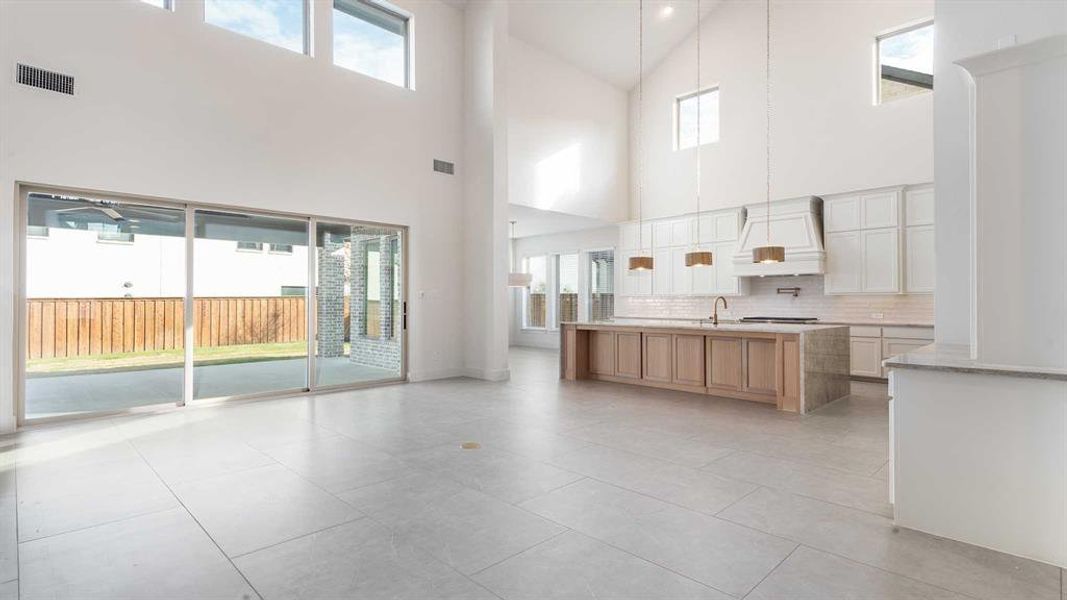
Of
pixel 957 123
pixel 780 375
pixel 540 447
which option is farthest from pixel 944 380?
pixel 780 375

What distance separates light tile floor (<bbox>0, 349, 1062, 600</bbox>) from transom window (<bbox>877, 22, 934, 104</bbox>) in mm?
5785

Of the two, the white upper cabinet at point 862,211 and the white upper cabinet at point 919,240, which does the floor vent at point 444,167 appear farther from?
the white upper cabinet at point 919,240

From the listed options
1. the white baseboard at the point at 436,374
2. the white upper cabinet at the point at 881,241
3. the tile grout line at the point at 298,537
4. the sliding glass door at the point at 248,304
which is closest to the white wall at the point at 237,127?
the white baseboard at the point at 436,374

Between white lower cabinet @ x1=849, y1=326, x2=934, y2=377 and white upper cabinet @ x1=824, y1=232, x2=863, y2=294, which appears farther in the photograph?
white upper cabinet @ x1=824, y1=232, x2=863, y2=294

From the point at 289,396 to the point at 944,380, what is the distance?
21.0 ft

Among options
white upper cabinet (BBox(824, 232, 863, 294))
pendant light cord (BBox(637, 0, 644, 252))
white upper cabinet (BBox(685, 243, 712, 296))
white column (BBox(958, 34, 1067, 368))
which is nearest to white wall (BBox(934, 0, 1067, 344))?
white column (BBox(958, 34, 1067, 368))

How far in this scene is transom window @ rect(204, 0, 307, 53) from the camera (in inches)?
226

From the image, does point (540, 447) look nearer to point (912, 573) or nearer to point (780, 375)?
point (912, 573)

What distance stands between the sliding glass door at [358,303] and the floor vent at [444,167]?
3.88 feet

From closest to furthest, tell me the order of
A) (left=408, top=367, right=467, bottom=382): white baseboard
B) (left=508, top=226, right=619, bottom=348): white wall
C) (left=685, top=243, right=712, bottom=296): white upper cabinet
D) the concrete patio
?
the concrete patio < (left=408, top=367, right=467, bottom=382): white baseboard < (left=685, top=243, right=712, bottom=296): white upper cabinet < (left=508, top=226, right=619, bottom=348): white wall

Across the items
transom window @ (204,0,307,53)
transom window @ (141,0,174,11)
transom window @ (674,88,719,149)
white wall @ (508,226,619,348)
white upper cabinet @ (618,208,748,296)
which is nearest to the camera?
transom window @ (141,0,174,11)

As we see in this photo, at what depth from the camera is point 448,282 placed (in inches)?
312

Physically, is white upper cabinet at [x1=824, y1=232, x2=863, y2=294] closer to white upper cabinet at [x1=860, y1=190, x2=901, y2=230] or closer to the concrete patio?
white upper cabinet at [x1=860, y1=190, x2=901, y2=230]

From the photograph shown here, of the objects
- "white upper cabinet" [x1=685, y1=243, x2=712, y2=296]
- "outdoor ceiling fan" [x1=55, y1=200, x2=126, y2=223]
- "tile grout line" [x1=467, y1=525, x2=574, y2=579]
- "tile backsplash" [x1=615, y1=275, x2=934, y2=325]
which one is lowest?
"tile grout line" [x1=467, y1=525, x2=574, y2=579]
